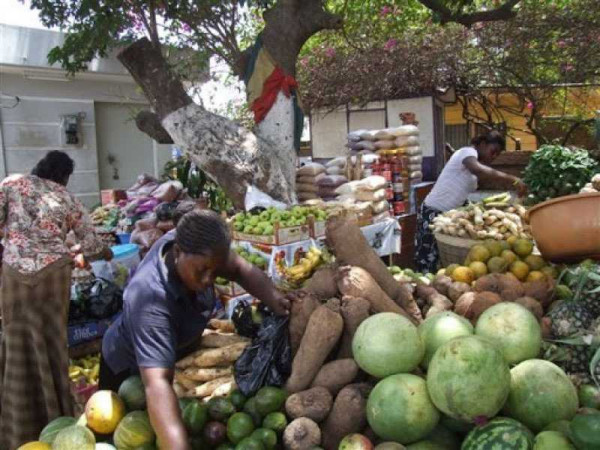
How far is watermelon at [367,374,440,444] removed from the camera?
1.75 m

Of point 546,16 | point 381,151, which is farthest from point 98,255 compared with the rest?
point 546,16

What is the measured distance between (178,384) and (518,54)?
9.91 metres

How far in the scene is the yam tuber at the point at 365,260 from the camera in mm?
2607

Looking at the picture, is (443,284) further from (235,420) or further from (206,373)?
(235,420)

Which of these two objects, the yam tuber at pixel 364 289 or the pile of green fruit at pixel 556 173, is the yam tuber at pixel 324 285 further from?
the pile of green fruit at pixel 556 173

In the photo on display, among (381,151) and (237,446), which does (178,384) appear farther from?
(381,151)

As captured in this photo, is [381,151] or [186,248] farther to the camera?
[381,151]

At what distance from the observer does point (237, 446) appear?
188 cm

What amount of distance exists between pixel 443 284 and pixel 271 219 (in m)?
2.69

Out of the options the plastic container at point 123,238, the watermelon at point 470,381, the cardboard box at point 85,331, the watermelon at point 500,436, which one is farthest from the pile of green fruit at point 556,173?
the plastic container at point 123,238

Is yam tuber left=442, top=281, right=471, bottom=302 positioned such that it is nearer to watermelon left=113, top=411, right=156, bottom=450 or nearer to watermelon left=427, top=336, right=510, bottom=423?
watermelon left=427, top=336, right=510, bottom=423

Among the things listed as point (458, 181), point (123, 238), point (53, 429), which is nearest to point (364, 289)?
point (53, 429)

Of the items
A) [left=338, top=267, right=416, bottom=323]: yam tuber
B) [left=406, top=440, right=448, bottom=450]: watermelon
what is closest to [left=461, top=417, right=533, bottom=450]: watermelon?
[left=406, top=440, right=448, bottom=450]: watermelon

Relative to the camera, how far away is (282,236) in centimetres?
509
